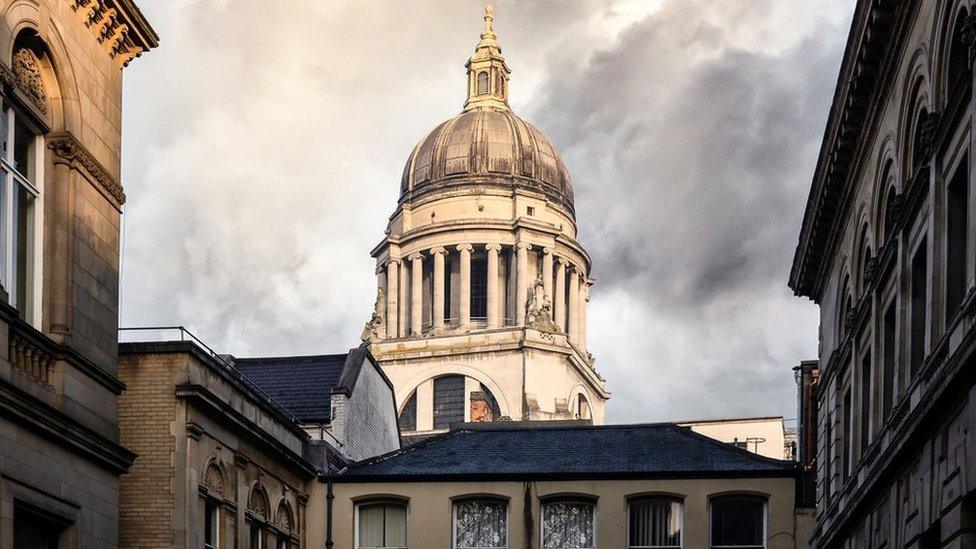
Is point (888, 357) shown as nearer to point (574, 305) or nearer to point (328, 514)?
point (328, 514)

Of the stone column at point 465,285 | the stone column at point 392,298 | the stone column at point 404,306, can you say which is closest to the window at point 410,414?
the stone column at point 404,306

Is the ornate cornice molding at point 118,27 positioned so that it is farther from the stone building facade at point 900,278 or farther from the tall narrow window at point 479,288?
the tall narrow window at point 479,288

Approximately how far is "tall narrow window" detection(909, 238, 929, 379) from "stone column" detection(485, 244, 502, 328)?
8122cm

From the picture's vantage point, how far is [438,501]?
48719mm

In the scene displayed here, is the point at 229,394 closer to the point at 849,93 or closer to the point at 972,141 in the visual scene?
the point at 849,93

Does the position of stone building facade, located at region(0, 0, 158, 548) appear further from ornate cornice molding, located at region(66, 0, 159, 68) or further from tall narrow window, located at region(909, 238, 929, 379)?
tall narrow window, located at region(909, 238, 929, 379)

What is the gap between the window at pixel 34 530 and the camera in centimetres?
2477

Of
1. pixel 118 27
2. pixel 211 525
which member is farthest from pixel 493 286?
pixel 118 27

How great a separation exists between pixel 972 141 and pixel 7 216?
1217cm

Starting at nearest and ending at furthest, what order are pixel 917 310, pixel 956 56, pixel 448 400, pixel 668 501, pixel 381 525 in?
pixel 956 56 < pixel 917 310 < pixel 668 501 < pixel 381 525 < pixel 448 400

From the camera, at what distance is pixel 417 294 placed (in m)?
111

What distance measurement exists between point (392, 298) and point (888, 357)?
8020 centimetres

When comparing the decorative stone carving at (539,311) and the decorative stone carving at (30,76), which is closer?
the decorative stone carving at (30,76)

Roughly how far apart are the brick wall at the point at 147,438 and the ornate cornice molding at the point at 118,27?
826cm
